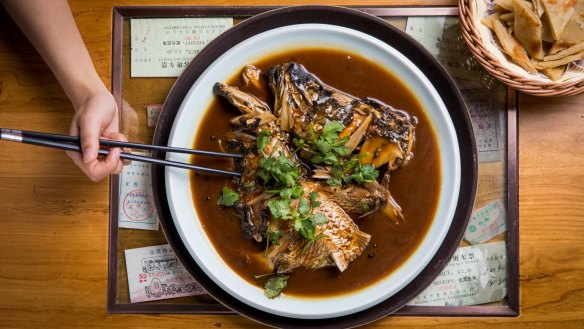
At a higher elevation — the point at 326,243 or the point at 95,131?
the point at 95,131

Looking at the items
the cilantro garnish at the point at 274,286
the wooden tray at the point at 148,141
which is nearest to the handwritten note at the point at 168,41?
the wooden tray at the point at 148,141

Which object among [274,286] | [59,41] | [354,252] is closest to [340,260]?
[354,252]

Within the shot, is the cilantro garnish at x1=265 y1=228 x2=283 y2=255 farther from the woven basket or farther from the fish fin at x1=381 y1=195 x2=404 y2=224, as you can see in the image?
the woven basket

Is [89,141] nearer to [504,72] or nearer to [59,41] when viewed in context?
[59,41]

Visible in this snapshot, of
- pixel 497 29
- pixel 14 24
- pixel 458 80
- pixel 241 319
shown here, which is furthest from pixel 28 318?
pixel 497 29

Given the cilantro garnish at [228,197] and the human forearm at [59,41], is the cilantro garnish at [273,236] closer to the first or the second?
the cilantro garnish at [228,197]

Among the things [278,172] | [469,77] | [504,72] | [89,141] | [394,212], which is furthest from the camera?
[469,77]

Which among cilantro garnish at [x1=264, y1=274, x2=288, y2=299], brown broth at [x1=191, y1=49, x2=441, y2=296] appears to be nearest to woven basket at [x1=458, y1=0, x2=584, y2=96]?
brown broth at [x1=191, y1=49, x2=441, y2=296]
